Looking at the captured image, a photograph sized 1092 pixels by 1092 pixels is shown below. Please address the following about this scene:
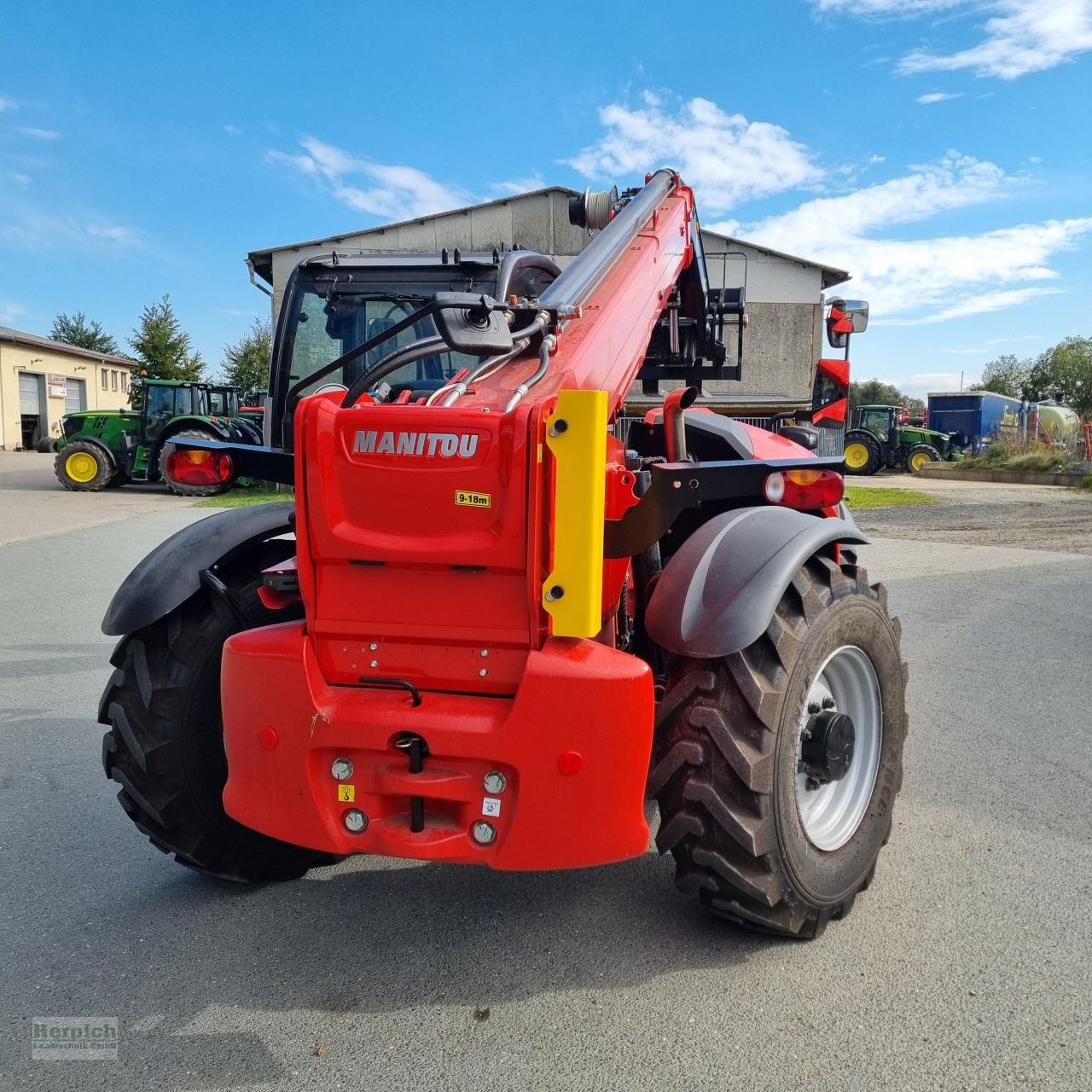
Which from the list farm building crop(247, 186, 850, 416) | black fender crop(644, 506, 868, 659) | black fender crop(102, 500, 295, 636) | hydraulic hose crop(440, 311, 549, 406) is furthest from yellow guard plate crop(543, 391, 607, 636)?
farm building crop(247, 186, 850, 416)

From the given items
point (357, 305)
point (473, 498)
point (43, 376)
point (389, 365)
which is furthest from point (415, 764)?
point (43, 376)

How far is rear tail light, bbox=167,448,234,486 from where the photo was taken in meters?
3.07

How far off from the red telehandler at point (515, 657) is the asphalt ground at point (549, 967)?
0.22m

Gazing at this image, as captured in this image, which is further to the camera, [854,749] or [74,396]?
[74,396]

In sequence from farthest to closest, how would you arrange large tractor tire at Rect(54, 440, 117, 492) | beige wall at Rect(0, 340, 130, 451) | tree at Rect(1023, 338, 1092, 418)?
tree at Rect(1023, 338, 1092, 418) < beige wall at Rect(0, 340, 130, 451) < large tractor tire at Rect(54, 440, 117, 492)

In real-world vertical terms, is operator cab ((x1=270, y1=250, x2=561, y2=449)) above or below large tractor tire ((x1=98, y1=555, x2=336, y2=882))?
above

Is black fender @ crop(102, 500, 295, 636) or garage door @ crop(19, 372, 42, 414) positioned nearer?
black fender @ crop(102, 500, 295, 636)

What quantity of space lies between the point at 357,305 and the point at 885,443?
26.4 m

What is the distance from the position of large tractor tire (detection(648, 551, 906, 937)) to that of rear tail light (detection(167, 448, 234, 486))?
64.0 inches

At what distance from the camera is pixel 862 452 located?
89.2 ft

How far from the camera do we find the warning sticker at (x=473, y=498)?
2.19 meters

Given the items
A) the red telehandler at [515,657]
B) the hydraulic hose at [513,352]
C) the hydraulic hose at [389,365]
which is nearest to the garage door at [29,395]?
the red telehandler at [515,657]

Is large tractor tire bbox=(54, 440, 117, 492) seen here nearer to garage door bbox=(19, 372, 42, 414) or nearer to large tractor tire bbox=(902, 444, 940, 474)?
garage door bbox=(19, 372, 42, 414)

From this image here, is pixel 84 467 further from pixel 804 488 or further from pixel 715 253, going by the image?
pixel 804 488
